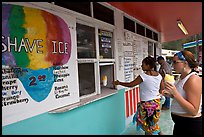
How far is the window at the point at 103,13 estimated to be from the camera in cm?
311

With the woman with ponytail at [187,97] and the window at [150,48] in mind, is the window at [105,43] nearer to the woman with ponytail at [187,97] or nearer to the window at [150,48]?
the woman with ponytail at [187,97]

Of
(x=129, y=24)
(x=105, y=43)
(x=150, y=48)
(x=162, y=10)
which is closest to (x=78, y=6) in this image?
(x=105, y=43)

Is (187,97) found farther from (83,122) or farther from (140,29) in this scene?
(140,29)

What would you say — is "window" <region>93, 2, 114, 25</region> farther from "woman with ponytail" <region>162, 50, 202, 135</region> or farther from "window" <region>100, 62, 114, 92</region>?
"woman with ponytail" <region>162, 50, 202, 135</region>

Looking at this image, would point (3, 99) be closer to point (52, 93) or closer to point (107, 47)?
point (52, 93)

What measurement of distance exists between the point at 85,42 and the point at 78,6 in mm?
554

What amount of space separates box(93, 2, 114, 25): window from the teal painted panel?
1.40 m

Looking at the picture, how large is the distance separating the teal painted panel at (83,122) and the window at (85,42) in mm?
770

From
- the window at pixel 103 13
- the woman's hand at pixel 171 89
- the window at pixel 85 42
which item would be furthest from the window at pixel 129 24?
the woman's hand at pixel 171 89

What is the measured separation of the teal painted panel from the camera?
6.11 ft

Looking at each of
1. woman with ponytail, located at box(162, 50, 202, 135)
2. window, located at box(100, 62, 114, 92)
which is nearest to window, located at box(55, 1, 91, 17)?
window, located at box(100, 62, 114, 92)

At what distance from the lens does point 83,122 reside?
104 inches

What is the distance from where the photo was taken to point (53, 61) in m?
2.17

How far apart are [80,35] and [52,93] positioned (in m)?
1.06
